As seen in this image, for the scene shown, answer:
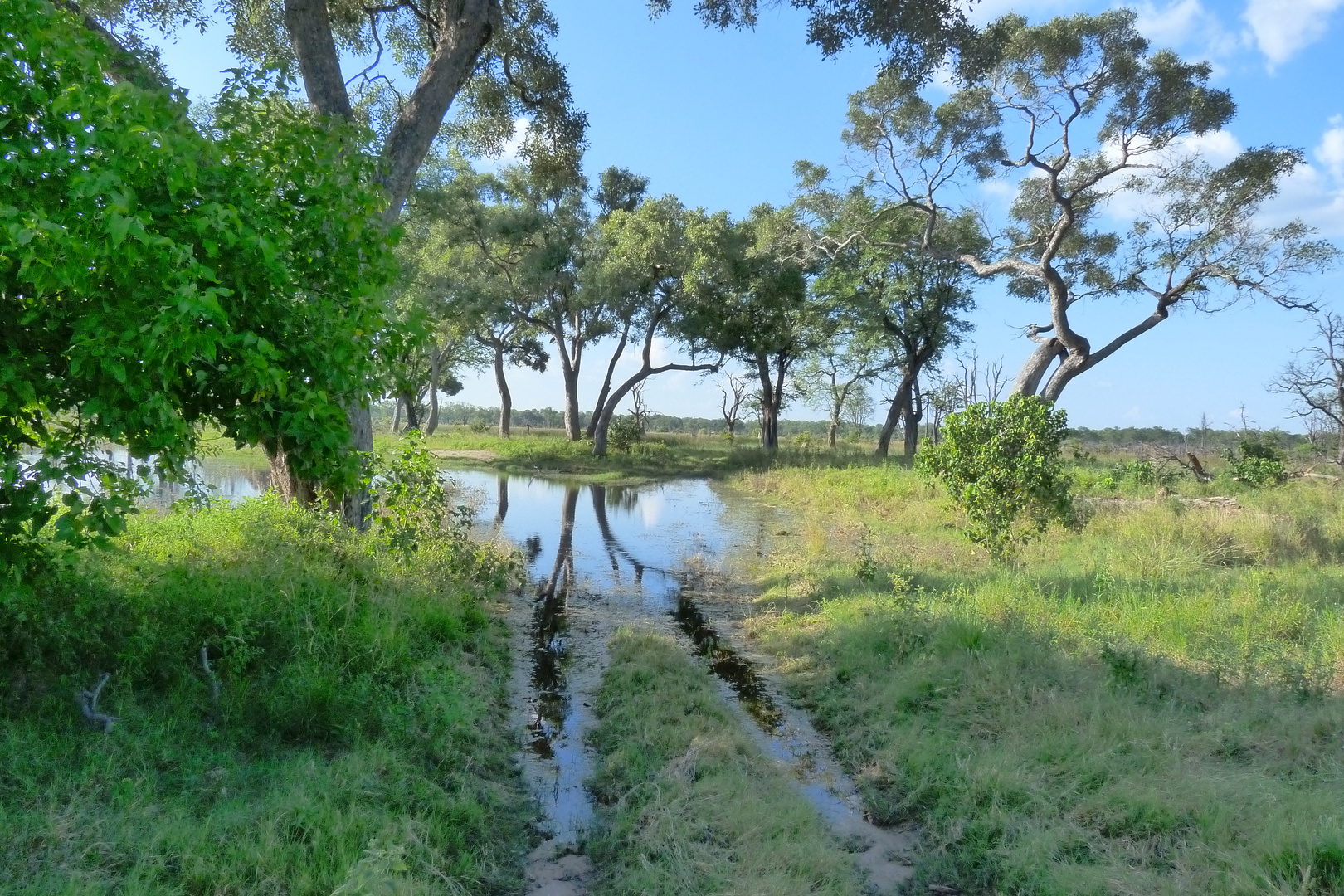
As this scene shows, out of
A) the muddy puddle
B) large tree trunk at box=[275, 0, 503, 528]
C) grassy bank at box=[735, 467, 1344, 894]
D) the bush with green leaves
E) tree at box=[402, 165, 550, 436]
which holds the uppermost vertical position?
tree at box=[402, 165, 550, 436]

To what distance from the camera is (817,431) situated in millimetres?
93125

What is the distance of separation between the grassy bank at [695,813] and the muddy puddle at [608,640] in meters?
0.22

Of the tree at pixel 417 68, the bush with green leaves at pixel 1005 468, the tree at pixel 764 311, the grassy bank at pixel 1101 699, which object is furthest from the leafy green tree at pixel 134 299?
the tree at pixel 764 311

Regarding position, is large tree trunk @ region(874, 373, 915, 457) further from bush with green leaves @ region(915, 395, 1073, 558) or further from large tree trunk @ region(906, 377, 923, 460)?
bush with green leaves @ region(915, 395, 1073, 558)

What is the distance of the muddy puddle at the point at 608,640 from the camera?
16.3ft

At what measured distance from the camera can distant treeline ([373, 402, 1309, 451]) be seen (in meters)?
28.1

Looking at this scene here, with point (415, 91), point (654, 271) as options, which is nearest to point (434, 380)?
point (654, 271)

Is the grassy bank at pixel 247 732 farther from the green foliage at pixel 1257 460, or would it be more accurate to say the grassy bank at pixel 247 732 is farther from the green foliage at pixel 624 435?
the green foliage at pixel 624 435

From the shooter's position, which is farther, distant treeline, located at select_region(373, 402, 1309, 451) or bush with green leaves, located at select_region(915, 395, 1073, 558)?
distant treeline, located at select_region(373, 402, 1309, 451)

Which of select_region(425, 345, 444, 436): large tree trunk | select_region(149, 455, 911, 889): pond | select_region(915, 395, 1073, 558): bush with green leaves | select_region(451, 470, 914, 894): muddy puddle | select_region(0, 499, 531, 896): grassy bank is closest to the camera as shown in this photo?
select_region(0, 499, 531, 896): grassy bank

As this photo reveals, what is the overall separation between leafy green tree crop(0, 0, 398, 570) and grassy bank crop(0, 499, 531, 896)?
0.91 m

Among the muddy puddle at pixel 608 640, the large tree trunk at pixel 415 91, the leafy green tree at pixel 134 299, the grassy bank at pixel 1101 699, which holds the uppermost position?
the large tree trunk at pixel 415 91

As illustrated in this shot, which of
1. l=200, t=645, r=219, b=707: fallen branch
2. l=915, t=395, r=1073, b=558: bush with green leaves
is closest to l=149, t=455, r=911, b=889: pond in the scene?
l=200, t=645, r=219, b=707: fallen branch

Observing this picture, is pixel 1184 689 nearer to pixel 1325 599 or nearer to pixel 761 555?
pixel 1325 599
